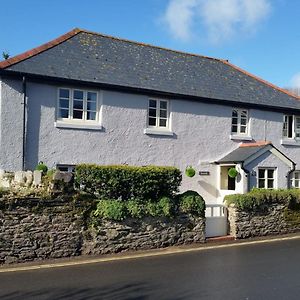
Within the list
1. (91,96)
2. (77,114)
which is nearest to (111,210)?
(77,114)

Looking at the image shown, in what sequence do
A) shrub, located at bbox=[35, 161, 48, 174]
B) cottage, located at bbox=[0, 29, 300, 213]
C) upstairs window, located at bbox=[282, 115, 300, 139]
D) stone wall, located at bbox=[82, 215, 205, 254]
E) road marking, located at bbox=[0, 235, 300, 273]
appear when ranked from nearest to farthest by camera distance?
1. road marking, located at bbox=[0, 235, 300, 273]
2. stone wall, located at bbox=[82, 215, 205, 254]
3. shrub, located at bbox=[35, 161, 48, 174]
4. cottage, located at bbox=[0, 29, 300, 213]
5. upstairs window, located at bbox=[282, 115, 300, 139]

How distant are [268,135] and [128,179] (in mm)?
10813

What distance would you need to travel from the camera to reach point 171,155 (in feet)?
59.4

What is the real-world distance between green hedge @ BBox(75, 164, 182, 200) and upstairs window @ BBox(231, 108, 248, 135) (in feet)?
26.1

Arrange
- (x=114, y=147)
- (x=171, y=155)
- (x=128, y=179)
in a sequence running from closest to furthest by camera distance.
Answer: (x=128, y=179) < (x=114, y=147) < (x=171, y=155)

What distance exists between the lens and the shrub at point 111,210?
38.0 feet

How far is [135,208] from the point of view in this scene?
12.0 meters

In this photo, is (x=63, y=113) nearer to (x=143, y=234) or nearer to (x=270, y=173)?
(x=143, y=234)

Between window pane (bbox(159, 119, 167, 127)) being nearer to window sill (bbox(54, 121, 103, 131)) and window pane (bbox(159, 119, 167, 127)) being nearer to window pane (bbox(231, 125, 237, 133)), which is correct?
window sill (bbox(54, 121, 103, 131))

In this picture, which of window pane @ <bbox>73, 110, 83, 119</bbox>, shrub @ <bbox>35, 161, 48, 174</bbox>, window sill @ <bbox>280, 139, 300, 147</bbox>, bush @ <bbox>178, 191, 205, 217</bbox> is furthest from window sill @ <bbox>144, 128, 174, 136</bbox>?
window sill @ <bbox>280, 139, 300, 147</bbox>

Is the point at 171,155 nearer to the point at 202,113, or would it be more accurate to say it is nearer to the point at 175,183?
the point at 202,113

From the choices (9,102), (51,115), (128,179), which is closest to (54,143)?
(51,115)

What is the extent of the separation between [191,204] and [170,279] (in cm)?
455

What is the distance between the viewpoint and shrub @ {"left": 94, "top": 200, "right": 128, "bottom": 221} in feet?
38.0
